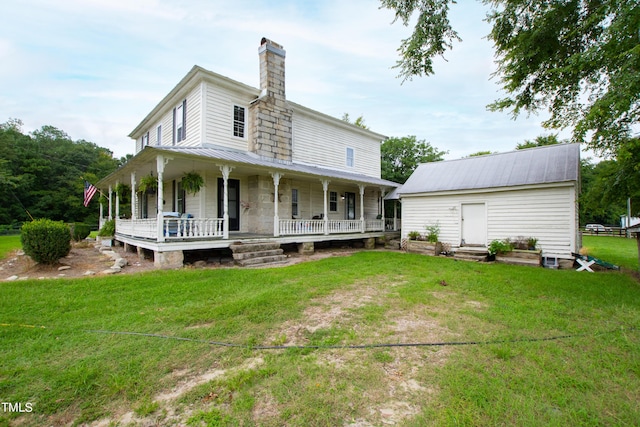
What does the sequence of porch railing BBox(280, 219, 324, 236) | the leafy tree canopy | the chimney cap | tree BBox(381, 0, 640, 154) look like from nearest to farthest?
tree BBox(381, 0, 640, 154) → porch railing BBox(280, 219, 324, 236) → the chimney cap → the leafy tree canopy

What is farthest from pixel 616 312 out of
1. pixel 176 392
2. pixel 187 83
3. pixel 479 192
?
pixel 187 83

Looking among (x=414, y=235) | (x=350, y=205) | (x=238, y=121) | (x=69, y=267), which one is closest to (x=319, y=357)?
(x=69, y=267)

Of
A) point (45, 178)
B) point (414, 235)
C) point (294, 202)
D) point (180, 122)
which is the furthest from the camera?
point (45, 178)

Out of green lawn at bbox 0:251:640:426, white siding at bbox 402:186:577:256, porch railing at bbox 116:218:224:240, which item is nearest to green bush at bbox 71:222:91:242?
porch railing at bbox 116:218:224:240

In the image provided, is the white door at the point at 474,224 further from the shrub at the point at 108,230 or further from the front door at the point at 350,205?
the shrub at the point at 108,230

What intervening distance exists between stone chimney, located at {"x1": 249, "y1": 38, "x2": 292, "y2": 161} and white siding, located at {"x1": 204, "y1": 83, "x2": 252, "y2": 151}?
65 centimetres

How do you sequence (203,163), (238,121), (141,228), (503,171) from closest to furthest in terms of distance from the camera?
(141,228), (203,163), (503,171), (238,121)

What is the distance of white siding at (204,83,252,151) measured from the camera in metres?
11.4

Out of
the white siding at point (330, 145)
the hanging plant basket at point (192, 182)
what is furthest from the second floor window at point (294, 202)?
the hanging plant basket at point (192, 182)

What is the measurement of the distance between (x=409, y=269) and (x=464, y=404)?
6.35m

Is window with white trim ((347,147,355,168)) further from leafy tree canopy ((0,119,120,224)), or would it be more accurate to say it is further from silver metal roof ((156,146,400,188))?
leafy tree canopy ((0,119,120,224))

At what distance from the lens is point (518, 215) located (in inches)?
416

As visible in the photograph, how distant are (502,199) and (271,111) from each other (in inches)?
407

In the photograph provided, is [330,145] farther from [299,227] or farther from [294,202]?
[299,227]
